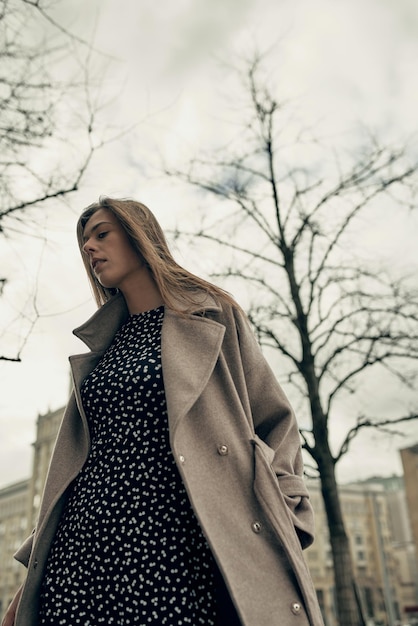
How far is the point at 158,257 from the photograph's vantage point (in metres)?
2.13

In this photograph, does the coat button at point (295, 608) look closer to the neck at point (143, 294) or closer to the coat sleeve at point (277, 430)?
the coat sleeve at point (277, 430)

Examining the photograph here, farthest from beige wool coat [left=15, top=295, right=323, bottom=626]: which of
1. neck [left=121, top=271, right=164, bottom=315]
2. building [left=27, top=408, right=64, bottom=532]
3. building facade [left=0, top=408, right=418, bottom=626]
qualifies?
building [left=27, top=408, right=64, bottom=532]

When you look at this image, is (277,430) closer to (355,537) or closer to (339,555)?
(339,555)

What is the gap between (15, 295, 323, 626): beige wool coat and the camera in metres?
1.43

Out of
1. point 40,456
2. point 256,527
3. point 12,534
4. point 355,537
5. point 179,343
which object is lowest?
point 256,527

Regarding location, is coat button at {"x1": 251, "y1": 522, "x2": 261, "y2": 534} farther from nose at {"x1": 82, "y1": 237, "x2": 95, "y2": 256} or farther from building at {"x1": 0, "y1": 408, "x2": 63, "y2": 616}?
building at {"x1": 0, "y1": 408, "x2": 63, "y2": 616}

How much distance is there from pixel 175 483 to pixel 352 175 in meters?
7.33

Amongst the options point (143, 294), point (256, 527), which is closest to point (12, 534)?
point (143, 294)

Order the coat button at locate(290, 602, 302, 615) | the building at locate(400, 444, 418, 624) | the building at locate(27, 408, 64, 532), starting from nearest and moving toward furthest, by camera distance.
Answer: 1. the coat button at locate(290, 602, 302, 615)
2. the building at locate(400, 444, 418, 624)
3. the building at locate(27, 408, 64, 532)

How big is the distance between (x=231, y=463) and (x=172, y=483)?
0.18 meters

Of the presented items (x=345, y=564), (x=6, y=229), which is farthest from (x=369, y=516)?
(x=6, y=229)

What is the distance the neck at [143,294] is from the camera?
219 cm

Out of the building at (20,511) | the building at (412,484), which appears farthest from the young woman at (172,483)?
the building at (20,511)

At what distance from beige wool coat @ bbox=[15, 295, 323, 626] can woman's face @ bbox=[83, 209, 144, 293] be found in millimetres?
201
